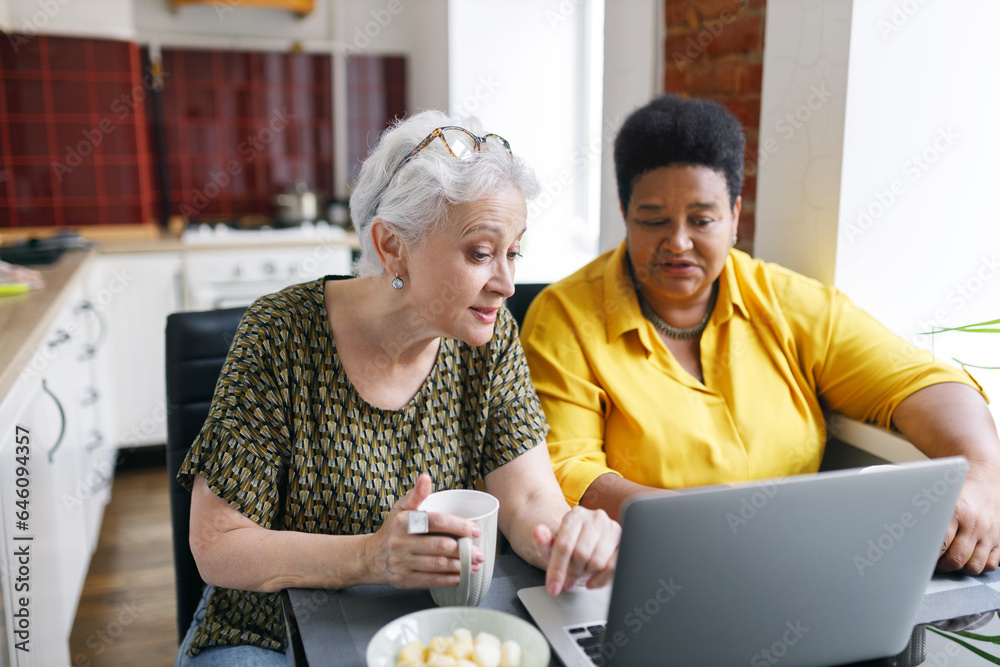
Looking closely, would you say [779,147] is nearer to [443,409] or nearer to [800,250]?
[800,250]

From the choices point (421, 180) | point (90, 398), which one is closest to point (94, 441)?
point (90, 398)

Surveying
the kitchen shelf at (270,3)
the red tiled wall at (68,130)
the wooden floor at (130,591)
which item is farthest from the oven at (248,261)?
the kitchen shelf at (270,3)

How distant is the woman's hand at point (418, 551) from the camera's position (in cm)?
86

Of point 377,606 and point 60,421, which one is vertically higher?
point 377,606

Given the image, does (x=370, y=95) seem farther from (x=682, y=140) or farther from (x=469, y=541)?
(x=469, y=541)

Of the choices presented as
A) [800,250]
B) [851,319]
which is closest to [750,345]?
[851,319]

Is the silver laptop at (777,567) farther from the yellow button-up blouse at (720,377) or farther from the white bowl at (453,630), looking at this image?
the yellow button-up blouse at (720,377)

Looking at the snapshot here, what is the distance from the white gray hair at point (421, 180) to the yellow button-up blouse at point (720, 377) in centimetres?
38

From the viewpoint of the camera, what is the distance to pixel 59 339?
211 cm

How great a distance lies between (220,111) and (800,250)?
3.06 meters

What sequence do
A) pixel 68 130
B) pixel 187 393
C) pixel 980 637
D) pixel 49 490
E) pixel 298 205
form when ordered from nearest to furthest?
pixel 980 637 → pixel 187 393 → pixel 49 490 → pixel 68 130 → pixel 298 205

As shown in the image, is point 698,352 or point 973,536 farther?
point 698,352

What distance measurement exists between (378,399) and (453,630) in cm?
48

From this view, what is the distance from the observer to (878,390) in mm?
1449
